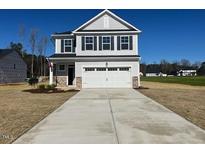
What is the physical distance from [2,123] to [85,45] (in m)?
18.0

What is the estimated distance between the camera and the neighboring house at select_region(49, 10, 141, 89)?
25.2m

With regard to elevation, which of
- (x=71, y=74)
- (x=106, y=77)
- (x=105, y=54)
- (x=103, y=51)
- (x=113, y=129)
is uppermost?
(x=103, y=51)

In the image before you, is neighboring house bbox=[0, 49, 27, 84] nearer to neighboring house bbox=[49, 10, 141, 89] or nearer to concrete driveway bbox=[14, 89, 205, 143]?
neighboring house bbox=[49, 10, 141, 89]

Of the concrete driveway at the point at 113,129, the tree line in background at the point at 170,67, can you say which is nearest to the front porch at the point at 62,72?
the concrete driveway at the point at 113,129

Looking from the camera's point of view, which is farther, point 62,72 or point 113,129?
point 62,72

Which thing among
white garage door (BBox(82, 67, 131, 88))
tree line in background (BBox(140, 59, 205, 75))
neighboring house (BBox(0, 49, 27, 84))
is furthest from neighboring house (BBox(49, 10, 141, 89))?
tree line in background (BBox(140, 59, 205, 75))

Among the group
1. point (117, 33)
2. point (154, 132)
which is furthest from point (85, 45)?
point (154, 132)

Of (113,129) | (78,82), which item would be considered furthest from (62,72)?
(113,129)

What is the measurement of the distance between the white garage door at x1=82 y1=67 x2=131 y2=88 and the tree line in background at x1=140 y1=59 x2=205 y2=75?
360ft

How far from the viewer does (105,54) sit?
83.7 ft

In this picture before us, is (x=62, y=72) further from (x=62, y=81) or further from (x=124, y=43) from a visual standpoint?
(x=124, y=43)

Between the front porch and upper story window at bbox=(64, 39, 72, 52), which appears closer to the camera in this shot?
the front porch

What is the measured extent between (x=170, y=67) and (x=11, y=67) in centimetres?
10968
